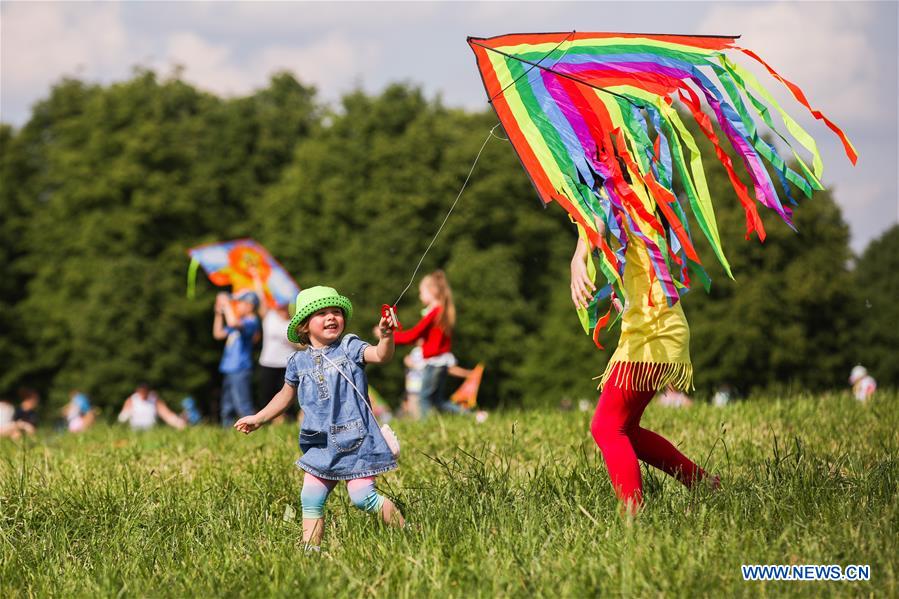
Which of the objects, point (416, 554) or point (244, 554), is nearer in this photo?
point (416, 554)

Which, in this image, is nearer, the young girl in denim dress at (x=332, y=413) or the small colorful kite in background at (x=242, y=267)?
the young girl in denim dress at (x=332, y=413)

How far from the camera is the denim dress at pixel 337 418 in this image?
5.12m

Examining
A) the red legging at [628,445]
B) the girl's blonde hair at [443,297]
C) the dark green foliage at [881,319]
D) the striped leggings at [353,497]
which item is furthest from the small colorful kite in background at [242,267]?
the dark green foliage at [881,319]

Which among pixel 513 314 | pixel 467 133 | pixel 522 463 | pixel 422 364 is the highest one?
pixel 467 133

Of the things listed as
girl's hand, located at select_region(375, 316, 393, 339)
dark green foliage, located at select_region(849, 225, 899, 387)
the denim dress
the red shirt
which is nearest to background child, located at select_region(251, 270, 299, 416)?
A: the red shirt

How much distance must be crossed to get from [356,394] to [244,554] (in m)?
0.97

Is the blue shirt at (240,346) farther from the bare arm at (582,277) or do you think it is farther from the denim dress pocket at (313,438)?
the bare arm at (582,277)

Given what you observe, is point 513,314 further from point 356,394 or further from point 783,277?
point 356,394

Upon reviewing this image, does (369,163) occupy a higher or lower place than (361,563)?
higher

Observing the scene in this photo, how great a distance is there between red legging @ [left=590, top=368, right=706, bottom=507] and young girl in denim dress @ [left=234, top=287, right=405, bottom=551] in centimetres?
105

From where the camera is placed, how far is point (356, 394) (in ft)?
17.2

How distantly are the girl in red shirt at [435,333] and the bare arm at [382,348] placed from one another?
20.9ft

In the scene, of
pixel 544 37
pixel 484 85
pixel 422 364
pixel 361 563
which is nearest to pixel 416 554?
pixel 361 563

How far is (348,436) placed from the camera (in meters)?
5.14
